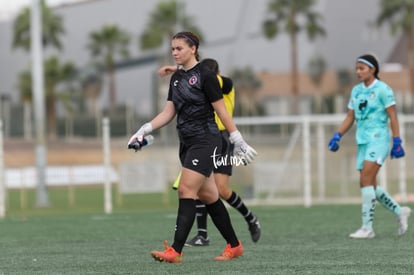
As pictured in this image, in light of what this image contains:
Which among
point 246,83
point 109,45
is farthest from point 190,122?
point 109,45

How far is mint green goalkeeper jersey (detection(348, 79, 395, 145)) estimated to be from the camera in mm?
11984

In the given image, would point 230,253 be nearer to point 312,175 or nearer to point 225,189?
point 225,189

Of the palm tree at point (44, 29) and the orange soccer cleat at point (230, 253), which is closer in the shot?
the orange soccer cleat at point (230, 253)

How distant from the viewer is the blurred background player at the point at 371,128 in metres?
12.0

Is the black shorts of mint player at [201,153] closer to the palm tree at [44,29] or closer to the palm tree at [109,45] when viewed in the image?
the palm tree at [44,29]

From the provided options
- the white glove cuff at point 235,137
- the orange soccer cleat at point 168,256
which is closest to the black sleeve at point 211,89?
the white glove cuff at point 235,137

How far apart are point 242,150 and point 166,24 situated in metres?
67.8

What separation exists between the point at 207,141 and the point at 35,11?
2129 cm

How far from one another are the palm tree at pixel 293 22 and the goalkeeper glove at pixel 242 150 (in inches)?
2446

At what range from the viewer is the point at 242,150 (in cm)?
898

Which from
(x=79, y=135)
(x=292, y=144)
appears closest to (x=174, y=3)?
(x=79, y=135)

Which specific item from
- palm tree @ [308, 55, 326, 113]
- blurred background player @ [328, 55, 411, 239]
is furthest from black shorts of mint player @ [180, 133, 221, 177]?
palm tree @ [308, 55, 326, 113]

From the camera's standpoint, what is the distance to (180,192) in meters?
9.24

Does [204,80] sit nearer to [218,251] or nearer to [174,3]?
[218,251]
